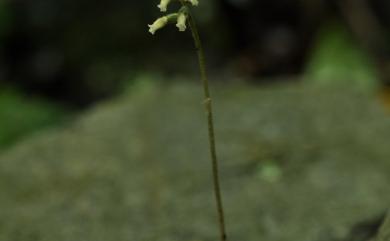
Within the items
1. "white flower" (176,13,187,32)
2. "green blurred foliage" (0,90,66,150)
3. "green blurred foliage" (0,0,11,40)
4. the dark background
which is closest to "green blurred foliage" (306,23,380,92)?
the dark background

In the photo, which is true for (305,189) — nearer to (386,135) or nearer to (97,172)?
(386,135)

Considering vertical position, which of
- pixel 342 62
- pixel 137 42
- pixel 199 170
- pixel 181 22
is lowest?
pixel 199 170

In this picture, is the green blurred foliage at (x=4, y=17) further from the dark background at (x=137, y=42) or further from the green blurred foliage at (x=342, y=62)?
the green blurred foliage at (x=342, y=62)

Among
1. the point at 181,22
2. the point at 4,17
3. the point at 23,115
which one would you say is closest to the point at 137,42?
the point at 4,17

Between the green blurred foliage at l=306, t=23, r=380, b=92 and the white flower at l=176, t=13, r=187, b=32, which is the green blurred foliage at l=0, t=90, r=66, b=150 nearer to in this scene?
the green blurred foliage at l=306, t=23, r=380, b=92

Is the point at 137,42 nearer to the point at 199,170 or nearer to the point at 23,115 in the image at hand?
the point at 23,115
